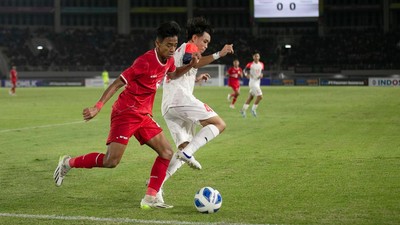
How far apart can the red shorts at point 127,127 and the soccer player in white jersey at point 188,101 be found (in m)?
1.00

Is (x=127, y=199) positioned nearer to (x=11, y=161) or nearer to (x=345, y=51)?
(x=11, y=161)

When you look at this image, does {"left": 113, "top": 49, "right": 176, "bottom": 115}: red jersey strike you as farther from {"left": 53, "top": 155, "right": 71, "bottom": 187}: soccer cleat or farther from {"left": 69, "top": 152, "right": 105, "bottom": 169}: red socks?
{"left": 53, "top": 155, "right": 71, "bottom": 187}: soccer cleat

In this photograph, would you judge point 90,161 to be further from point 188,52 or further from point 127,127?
point 188,52

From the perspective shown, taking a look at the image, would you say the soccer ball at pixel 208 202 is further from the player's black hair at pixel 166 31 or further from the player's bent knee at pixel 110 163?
the player's black hair at pixel 166 31

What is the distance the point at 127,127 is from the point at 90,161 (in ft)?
2.31

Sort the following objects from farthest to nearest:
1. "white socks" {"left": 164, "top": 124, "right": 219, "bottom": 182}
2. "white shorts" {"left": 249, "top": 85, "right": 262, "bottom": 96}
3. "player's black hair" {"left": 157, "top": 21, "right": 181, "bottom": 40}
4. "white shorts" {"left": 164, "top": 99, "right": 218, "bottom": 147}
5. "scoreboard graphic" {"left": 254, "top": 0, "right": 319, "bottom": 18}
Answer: "scoreboard graphic" {"left": 254, "top": 0, "right": 319, "bottom": 18}, "white shorts" {"left": 249, "top": 85, "right": 262, "bottom": 96}, "white shorts" {"left": 164, "top": 99, "right": 218, "bottom": 147}, "white socks" {"left": 164, "top": 124, "right": 219, "bottom": 182}, "player's black hair" {"left": 157, "top": 21, "right": 181, "bottom": 40}

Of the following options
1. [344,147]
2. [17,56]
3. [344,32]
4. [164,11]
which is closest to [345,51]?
[344,32]

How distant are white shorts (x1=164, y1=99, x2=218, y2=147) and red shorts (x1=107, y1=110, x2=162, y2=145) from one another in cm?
132

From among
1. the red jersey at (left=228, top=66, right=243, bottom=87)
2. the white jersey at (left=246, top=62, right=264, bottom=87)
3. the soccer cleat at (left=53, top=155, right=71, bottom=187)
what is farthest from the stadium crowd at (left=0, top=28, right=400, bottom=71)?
the soccer cleat at (left=53, top=155, right=71, bottom=187)

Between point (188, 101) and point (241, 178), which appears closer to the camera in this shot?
point (188, 101)

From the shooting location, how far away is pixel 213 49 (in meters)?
81.4

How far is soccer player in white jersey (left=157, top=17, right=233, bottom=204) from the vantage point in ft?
31.4

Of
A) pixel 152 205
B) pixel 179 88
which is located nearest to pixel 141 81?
pixel 152 205

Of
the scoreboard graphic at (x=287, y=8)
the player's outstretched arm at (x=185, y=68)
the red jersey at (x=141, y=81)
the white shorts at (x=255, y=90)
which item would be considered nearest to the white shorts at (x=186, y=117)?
the player's outstretched arm at (x=185, y=68)
